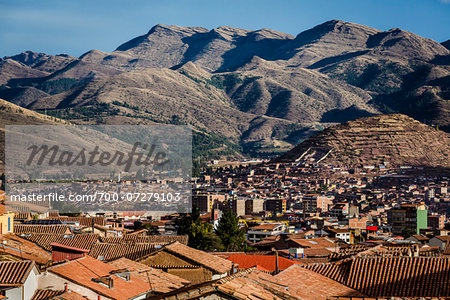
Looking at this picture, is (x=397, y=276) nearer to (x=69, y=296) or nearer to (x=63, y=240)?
(x=69, y=296)

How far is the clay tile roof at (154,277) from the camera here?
19577 millimetres

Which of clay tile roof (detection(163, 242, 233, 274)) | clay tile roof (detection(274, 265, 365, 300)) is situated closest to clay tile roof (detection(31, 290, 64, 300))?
clay tile roof (detection(274, 265, 365, 300))

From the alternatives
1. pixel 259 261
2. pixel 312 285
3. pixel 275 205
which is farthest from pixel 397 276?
pixel 275 205

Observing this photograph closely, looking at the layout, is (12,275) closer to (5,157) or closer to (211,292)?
(211,292)

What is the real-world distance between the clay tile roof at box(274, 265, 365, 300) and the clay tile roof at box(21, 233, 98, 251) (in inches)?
401

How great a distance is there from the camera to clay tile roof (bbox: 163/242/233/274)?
2394cm

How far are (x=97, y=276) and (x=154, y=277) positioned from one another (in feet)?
9.53

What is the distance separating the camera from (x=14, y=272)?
16.7 meters

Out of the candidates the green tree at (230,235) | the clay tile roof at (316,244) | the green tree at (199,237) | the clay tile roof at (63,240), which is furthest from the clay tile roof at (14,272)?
the green tree at (230,235)

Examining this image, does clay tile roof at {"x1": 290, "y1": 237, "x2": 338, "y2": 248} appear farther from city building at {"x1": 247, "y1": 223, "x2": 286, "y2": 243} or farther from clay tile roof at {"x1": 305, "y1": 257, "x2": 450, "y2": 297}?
clay tile roof at {"x1": 305, "y1": 257, "x2": 450, "y2": 297}

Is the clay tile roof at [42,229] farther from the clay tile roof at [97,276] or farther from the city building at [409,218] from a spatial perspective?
the city building at [409,218]

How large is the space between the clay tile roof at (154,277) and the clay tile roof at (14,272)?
3.29 m

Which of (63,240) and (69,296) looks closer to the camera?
(69,296)

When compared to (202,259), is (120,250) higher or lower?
higher
